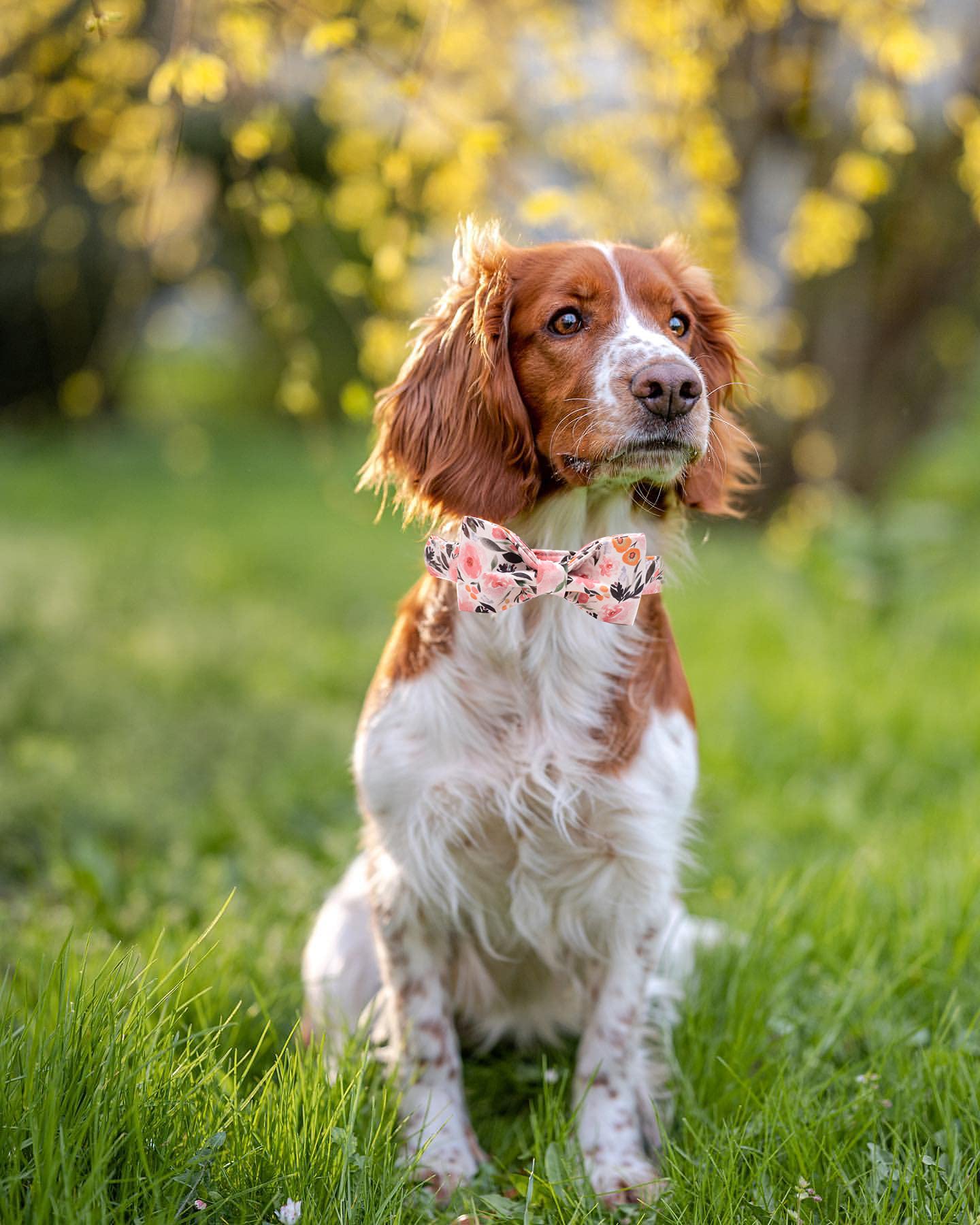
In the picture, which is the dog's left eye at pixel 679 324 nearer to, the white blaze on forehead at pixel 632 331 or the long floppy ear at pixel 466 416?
the white blaze on forehead at pixel 632 331

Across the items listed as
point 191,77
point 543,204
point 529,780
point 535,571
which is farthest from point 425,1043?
point 191,77

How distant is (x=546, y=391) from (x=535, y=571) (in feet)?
1.09

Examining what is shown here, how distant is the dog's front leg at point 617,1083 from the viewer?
230 cm

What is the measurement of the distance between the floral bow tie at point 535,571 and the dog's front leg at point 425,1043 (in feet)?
2.27

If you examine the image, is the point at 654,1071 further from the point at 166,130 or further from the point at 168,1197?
the point at 166,130

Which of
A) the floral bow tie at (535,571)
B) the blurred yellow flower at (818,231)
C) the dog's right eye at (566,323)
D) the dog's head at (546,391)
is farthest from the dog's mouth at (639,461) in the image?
the blurred yellow flower at (818,231)

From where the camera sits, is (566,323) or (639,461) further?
(566,323)

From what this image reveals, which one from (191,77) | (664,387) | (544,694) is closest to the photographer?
(664,387)

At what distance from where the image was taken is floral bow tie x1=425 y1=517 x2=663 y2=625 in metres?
2.15

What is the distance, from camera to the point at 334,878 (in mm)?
3531

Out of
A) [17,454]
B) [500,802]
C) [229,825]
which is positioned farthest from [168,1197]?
[17,454]

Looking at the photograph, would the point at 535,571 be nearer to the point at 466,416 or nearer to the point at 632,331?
the point at 466,416

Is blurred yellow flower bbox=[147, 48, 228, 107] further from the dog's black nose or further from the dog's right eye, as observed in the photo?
the dog's black nose

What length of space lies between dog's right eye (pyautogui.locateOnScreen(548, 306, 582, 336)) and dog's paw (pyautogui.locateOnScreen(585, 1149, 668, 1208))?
5.03ft
